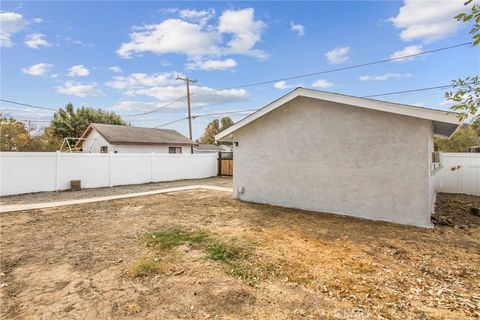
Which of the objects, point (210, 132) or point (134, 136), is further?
point (210, 132)

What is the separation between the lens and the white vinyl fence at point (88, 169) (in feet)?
35.6

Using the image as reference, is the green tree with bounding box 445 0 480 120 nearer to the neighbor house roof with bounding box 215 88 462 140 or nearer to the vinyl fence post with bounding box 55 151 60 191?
the neighbor house roof with bounding box 215 88 462 140

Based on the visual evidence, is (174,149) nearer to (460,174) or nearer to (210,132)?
(460,174)

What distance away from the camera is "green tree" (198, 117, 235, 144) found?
5806 centimetres

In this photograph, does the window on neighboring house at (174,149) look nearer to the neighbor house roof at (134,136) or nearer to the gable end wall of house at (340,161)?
the neighbor house roof at (134,136)

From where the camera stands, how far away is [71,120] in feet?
94.7

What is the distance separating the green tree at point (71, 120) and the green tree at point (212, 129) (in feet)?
92.3

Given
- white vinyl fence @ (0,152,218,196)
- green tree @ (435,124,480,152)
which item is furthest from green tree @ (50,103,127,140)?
green tree @ (435,124,480,152)

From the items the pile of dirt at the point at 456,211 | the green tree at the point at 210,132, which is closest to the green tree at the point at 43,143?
the pile of dirt at the point at 456,211

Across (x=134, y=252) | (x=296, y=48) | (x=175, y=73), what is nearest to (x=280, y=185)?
(x=134, y=252)

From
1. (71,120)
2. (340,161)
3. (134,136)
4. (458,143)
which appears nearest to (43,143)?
(134,136)

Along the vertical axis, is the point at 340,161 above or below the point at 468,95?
below

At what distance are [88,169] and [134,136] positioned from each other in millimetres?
8803

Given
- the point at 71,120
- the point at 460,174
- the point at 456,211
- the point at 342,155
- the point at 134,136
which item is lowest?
the point at 456,211
